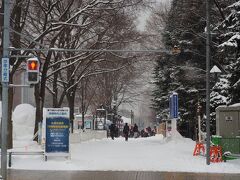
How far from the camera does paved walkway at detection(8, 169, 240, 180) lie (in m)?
17.1

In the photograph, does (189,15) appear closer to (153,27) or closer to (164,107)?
(153,27)

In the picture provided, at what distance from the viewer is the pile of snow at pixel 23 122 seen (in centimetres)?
3859

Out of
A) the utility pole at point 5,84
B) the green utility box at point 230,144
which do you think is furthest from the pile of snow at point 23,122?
the utility pole at point 5,84

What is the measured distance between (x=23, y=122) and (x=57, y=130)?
Answer: 1912 cm

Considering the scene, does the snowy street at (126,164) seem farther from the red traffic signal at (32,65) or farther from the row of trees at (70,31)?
the red traffic signal at (32,65)

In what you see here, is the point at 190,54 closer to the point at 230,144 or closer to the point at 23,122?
the point at 23,122

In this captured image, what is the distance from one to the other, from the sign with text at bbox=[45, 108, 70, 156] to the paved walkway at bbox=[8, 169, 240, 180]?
9.16ft

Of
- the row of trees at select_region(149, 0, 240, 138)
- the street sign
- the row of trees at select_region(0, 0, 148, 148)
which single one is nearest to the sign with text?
the row of trees at select_region(0, 0, 148, 148)

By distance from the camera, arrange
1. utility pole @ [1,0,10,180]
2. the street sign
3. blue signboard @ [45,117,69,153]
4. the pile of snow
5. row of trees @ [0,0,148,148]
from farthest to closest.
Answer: the pile of snow < row of trees @ [0,0,148,148] < blue signboard @ [45,117,69,153] < the street sign < utility pole @ [1,0,10,180]

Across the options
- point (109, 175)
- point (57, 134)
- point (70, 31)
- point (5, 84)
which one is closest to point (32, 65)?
point (5, 84)

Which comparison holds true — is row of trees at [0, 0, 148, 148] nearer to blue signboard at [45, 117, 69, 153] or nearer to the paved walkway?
blue signboard at [45, 117, 69, 153]

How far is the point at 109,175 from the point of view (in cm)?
1791

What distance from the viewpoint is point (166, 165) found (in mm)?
20844

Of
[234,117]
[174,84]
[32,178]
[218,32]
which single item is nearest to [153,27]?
[174,84]
